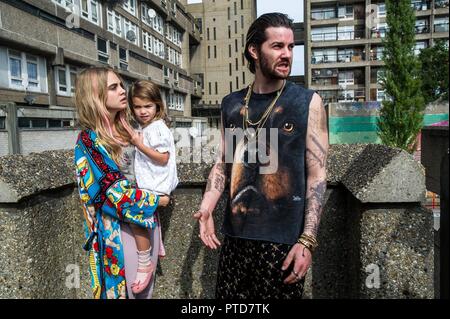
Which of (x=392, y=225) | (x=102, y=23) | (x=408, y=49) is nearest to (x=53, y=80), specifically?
(x=102, y=23)

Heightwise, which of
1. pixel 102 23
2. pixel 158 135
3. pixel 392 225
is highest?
pixel 102 23

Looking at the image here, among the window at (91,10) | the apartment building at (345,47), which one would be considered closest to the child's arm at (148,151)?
the window at (91,10)

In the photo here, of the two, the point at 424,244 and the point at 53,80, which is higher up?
the point at 53,80

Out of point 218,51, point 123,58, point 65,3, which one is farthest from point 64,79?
point 218,51

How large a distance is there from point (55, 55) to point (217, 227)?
72.9 ft

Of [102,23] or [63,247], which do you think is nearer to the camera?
[63,247]

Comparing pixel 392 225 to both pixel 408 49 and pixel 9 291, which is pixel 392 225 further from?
pixel 408 49

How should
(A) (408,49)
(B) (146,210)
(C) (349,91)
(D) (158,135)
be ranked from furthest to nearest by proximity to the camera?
(C) (349,91)
(A) (408,49)
(D) (158,135)
(B) (146,210)

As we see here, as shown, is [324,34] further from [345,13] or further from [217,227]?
[217,227]

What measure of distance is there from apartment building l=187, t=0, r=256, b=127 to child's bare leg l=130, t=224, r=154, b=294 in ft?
191

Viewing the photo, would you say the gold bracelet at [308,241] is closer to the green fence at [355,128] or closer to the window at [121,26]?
the green fence at [355,128]

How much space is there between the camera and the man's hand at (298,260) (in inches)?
65.0

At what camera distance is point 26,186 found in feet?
7.00

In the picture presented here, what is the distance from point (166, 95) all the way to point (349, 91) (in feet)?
80.9
